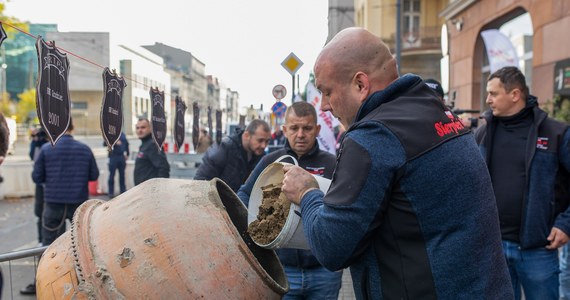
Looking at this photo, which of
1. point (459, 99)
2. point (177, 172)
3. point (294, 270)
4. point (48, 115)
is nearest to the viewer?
point (294, 270)

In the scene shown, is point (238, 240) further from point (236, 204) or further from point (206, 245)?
point (236, 204)

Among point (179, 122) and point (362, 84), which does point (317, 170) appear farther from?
point (179, 122)

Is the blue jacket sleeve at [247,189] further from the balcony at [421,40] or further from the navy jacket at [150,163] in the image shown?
the balcony at [421,40]

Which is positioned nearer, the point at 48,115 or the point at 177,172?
the point at 48,115

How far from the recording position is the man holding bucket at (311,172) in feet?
10.9

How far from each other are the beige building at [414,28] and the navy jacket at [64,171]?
24767mm

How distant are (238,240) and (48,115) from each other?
2.39 metres

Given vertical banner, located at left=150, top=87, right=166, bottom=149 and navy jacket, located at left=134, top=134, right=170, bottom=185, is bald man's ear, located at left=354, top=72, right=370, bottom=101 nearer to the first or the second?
vertical banner, located at left=150, top=87, right=166, bottom=149

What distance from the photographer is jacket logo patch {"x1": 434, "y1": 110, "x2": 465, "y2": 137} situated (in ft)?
5.78

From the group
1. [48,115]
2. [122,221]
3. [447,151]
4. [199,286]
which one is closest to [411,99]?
[447,151]

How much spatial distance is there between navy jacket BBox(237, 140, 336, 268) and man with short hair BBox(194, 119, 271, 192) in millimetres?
1735

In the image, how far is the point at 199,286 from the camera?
1967mm

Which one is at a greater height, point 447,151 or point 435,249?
point 447,151

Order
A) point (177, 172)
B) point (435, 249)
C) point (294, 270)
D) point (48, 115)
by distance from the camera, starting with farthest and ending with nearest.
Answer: point (177, 172), point (48, 115), point (294, 270), point (435, 249)
